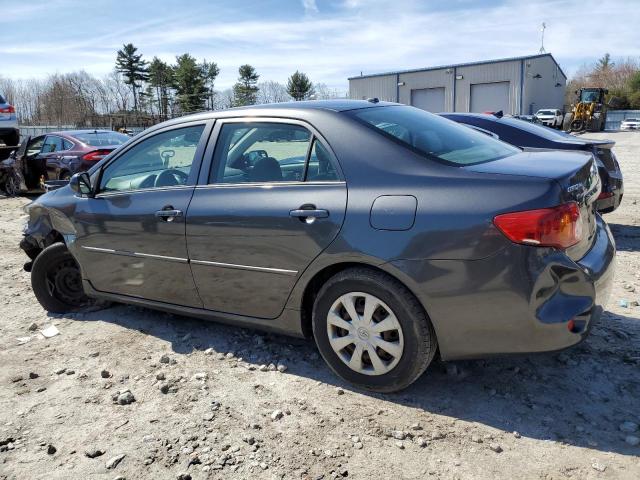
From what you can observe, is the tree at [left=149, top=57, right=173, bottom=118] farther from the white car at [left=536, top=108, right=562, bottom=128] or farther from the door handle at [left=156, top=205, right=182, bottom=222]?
the door handle at [left=156, top=205, right=182, bottom=222]

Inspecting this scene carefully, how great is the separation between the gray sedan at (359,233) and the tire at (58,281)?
63 cm

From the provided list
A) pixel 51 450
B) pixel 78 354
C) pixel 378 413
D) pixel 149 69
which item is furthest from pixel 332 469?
pixel 149 69

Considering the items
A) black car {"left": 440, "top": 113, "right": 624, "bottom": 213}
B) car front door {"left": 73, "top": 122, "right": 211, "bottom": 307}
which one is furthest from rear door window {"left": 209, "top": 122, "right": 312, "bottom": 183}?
black car {"left": 440, "top": 113, "right": 624, "bottom": 213}

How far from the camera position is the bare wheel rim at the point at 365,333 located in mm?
3002

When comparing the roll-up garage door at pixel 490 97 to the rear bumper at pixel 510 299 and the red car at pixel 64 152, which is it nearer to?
the red car at pixel 64 152

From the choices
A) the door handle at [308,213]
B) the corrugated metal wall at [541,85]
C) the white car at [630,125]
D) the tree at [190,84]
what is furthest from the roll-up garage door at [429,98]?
the door handle at [308,213]

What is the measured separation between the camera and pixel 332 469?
8.45 feet

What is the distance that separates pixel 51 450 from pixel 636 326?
3.92 m

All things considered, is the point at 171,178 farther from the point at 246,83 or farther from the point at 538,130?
the point at 246,83

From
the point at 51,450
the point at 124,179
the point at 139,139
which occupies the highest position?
the point at 139,139

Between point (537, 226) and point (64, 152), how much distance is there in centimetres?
1100

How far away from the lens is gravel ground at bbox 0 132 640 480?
8.57 ft

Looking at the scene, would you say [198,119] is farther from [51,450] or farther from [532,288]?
[532,288]

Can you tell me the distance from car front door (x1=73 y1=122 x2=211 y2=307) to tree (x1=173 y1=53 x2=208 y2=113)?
58.8 m
